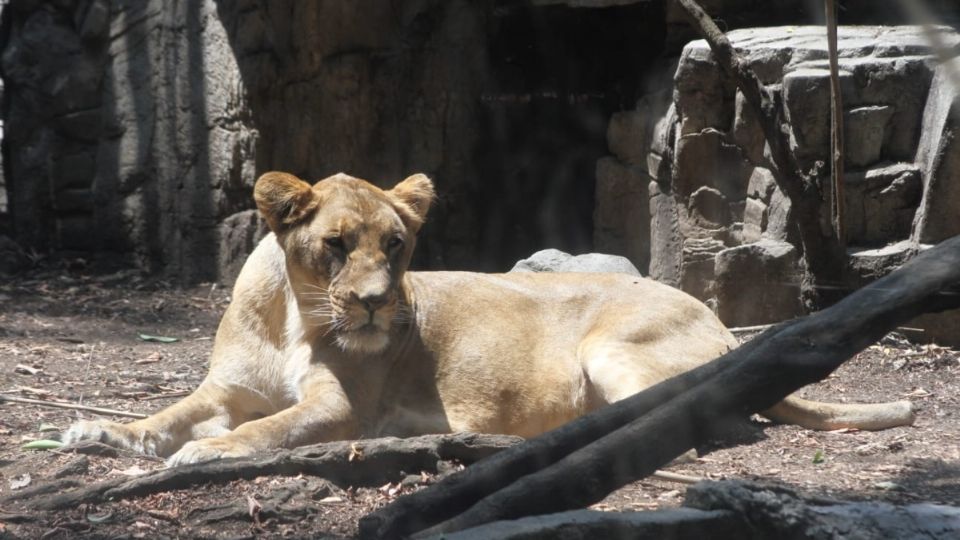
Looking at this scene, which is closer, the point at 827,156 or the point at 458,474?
the point at 458,474

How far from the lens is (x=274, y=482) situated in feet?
13.5

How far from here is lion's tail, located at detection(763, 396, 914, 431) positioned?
5434mm

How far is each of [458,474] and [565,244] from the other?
24.4 ft

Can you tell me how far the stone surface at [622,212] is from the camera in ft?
30.3

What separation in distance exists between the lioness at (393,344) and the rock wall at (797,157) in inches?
64.1

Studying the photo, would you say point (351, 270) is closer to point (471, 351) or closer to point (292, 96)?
point (471, 351)

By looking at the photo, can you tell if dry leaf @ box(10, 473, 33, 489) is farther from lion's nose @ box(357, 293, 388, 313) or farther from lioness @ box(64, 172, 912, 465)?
lion's nose @ box(357, 293, 388, 313)

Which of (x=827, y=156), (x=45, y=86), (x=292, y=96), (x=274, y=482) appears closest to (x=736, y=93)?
(x=827, y=156)

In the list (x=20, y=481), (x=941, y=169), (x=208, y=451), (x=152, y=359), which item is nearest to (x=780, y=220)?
(x=941, y=169)

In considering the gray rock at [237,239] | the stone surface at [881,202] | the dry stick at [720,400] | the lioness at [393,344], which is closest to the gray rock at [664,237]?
the stone surface at [881,202]

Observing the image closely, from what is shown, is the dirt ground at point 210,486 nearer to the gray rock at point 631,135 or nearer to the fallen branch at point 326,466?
the fallen branch at point 326,466

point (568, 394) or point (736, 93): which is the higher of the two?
point (736, 93)

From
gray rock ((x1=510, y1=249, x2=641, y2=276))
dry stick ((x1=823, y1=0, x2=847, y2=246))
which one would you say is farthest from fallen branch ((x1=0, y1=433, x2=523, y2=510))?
gray rock ((x1=510, y1=249, x2=641, y2=276))

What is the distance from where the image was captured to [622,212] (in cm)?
944
